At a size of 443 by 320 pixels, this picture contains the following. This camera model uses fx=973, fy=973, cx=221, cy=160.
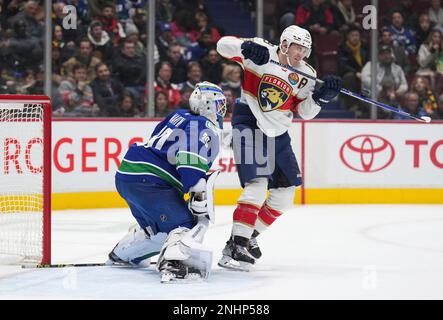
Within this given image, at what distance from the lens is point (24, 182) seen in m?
6.43

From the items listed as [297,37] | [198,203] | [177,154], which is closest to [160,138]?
[177,154]

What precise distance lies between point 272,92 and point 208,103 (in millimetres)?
582

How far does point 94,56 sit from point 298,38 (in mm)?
3704

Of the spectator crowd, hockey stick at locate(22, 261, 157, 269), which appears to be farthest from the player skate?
the spectator crowd

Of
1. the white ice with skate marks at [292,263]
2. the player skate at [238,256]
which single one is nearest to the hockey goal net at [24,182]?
the white ice with skate marks at [292,263]

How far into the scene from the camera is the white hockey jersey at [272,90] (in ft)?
16.9

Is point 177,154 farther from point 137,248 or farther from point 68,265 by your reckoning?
point 68,265

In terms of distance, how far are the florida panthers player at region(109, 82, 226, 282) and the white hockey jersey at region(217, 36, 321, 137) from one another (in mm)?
452

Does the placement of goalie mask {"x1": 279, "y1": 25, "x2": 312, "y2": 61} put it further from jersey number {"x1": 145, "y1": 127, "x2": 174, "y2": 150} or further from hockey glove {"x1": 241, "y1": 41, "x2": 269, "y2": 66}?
jersey number {"x1": 145, "y1": 127, "x2": 174, "y2": 150}

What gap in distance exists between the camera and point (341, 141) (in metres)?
8.66

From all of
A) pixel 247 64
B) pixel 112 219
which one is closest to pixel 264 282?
pixel 247 64

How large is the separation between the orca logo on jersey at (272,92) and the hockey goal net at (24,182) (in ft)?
3.69

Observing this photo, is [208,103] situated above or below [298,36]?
below
